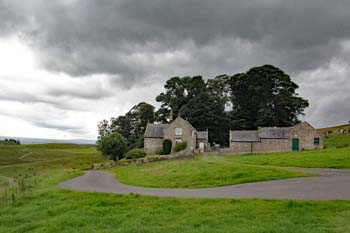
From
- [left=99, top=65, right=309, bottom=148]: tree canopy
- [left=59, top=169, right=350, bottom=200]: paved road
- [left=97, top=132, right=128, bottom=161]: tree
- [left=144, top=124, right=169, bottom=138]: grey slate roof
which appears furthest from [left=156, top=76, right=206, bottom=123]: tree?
[left=59, top=169, right=350, bottom=200]: paved road

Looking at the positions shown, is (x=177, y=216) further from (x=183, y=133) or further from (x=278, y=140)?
(x=183, y=133)

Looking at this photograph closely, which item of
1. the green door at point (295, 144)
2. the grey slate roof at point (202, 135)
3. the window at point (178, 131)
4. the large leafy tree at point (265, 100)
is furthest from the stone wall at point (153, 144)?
the green door at point (295, 144)

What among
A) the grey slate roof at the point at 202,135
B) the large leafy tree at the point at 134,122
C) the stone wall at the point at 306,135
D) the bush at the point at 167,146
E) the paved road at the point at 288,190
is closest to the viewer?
the paved road at the point at 288,190

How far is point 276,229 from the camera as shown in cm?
848

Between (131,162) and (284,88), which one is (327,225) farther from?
(284,88)

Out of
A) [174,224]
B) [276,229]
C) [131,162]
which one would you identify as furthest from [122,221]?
[131,162]

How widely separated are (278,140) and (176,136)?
19.3 m

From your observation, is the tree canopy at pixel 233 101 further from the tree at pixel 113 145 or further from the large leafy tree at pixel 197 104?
the tree at pixel 113 145

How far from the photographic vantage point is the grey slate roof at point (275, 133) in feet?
172

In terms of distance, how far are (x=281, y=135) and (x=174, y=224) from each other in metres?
46.9

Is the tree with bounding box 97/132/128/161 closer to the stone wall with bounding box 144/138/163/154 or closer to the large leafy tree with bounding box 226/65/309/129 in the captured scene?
the stone wall with bounding box 144/138/163/154

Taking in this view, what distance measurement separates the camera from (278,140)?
52219 millimetres

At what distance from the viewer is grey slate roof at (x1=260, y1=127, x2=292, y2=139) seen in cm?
5230

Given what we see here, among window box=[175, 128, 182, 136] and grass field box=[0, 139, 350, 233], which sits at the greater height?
window box=[175, 128, 182, 136]
